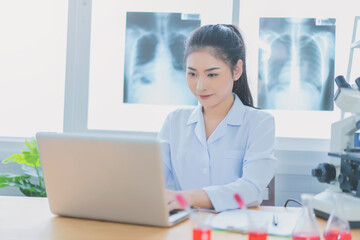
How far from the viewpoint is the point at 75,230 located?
1214mm

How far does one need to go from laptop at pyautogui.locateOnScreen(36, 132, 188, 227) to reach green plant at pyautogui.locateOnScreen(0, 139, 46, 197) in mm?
1512

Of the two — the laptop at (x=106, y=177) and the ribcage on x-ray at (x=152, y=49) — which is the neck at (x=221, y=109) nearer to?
the laptop at (x=106, y=177)

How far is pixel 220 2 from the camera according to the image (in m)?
2.99

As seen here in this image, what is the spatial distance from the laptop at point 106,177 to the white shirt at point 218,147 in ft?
1.85

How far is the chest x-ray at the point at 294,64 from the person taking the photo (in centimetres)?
291

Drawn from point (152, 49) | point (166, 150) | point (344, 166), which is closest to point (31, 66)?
point (152, 49)

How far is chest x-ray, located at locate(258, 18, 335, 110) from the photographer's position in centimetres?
291

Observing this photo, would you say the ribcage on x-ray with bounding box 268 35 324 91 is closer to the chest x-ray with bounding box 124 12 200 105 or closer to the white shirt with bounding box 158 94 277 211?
the chest x-ray with bounding box 124 12 200 105

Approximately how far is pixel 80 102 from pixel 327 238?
226 cm

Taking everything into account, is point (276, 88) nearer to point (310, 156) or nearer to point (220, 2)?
point (310, 156)

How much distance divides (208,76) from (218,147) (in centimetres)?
30

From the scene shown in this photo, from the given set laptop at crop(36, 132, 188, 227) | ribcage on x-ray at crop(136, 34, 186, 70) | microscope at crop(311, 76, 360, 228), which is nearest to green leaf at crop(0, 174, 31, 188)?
ribcage on x-ray at crop(136, 34, 186, 70)

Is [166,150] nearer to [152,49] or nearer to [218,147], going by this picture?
[218,147]

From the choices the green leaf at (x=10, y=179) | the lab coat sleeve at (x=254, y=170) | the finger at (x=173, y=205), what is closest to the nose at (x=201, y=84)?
the lab coat sleeve at (x=254, y=170)
